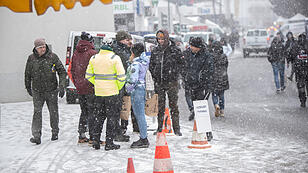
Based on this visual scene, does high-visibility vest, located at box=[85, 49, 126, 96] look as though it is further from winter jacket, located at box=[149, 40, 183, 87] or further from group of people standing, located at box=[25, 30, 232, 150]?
winter jacket, located at box=[149, 40, 183, 87]

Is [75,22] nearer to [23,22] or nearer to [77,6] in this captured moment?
[77,6]

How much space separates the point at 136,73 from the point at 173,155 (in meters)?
1.51

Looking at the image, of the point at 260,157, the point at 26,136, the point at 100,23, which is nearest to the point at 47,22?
the point at 100,23

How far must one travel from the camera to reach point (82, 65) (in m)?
9.03

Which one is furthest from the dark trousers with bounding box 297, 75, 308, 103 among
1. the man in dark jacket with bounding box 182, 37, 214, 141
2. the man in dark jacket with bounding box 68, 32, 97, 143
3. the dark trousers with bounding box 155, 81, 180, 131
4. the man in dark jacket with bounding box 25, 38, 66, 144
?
the man in dark jacket with bounding box 25, 38, 66, 144

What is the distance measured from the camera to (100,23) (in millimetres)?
18984

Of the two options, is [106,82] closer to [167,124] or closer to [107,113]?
[107,113]

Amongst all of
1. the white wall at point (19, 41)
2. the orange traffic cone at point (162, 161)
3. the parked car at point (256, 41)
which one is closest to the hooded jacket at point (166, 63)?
the orange traffic cone at point (162, 161)

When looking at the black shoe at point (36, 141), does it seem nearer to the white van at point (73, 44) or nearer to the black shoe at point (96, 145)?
the black shoe at point (96, 145)

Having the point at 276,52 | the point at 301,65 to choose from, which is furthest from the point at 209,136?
A: the point at 276,52

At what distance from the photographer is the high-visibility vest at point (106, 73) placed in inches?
332

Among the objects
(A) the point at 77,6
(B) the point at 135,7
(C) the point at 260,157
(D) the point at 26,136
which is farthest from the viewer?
(B) the point at 135,7

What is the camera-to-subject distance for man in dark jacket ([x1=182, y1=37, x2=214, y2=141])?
9.48m

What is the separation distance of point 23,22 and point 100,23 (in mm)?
3112
